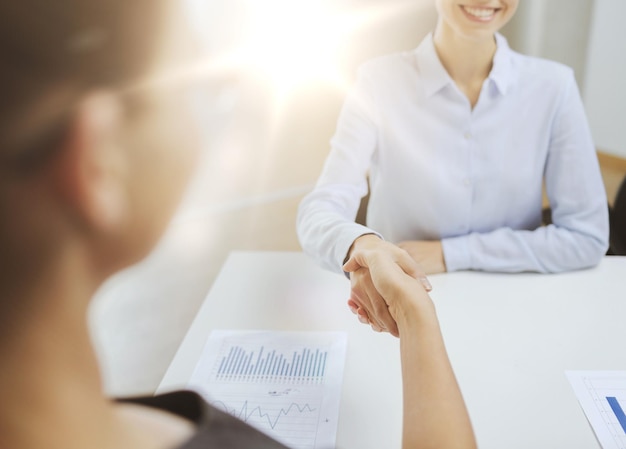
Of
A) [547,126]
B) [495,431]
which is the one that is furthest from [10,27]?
[547,126]

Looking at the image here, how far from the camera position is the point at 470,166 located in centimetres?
85

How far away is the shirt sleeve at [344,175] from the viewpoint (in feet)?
2.55

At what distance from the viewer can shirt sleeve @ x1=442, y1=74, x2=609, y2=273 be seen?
78 cm

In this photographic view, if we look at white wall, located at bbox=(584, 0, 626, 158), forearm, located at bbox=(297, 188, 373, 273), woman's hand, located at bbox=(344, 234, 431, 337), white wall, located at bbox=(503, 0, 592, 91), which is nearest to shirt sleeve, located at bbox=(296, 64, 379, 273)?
forearm, located at bbox=(297, 188, 373, 273)

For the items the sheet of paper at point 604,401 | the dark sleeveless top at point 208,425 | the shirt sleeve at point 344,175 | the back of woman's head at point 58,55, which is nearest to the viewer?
the back of woman's head at point 58,55

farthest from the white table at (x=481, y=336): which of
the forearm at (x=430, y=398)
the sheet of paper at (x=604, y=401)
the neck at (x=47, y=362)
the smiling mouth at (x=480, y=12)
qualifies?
the smiling mouth at (x=480, y=12)

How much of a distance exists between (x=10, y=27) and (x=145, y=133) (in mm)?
55

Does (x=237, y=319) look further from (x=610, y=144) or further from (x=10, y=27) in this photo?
(x=610, y=144)

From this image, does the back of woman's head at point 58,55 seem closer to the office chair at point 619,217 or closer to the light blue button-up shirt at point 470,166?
the light blue button-up shirt at point 470,166

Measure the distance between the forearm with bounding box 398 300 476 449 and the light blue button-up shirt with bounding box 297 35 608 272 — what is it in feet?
1.05

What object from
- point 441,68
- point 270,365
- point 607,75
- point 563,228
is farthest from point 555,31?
point 270,365

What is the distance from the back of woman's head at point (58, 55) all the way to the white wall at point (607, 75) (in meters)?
0.85

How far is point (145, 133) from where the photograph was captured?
204 mm

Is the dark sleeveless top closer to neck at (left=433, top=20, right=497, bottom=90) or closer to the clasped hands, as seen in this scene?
the clasped hands
